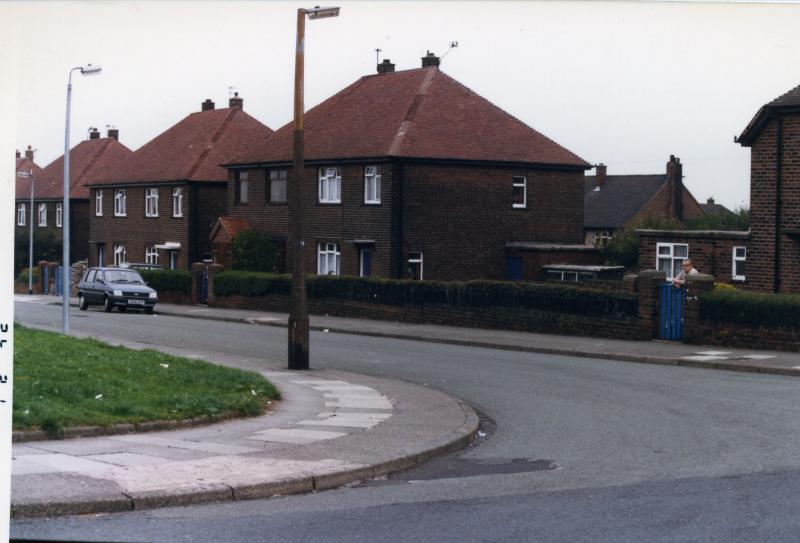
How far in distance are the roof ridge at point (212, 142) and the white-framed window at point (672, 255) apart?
25747 mm

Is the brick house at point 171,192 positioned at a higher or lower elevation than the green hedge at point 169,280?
higher

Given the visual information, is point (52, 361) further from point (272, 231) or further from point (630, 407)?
point (272, 231)

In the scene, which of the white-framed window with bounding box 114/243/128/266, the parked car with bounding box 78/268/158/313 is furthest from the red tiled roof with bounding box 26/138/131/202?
the parked car with bounding box 78/268/158/313

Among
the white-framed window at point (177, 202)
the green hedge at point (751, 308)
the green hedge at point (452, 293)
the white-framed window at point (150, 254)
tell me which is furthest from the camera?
the white-framed window at point (150, 254)

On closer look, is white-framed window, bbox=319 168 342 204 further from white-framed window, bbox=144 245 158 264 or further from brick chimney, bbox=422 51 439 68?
white-framed window, bbox=144 245 158 264

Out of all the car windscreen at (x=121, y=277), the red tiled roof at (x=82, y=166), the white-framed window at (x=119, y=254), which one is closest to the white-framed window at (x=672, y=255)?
the car windscreen at (x=121, y=277)

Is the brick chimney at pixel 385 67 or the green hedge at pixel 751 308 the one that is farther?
the brick chimney at pixel 385 67

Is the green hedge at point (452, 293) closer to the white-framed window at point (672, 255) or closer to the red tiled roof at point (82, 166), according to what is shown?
the white-framed window at point (672, 255)

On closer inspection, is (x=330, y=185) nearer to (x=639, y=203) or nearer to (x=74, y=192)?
(x=74, y=192)

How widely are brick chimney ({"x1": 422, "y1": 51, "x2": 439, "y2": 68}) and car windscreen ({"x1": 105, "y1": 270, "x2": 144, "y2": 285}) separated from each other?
14638 mm

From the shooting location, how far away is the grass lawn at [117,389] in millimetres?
11539

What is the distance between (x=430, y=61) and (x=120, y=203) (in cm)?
2013

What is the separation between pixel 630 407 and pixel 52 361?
7.45 meters

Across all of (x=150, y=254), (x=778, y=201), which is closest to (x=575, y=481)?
(x=778, y=201)
